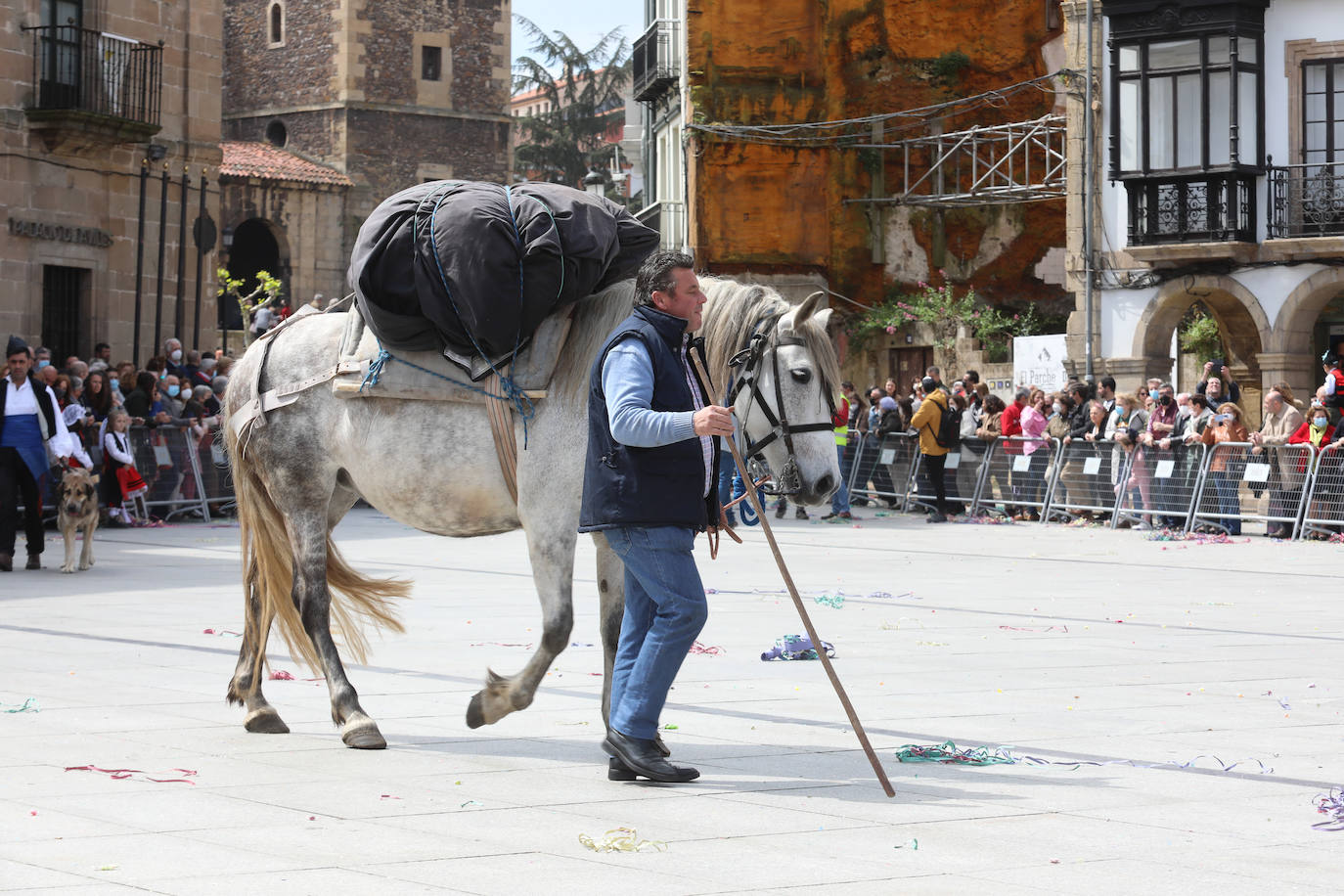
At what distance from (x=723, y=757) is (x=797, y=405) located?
1.41 metres

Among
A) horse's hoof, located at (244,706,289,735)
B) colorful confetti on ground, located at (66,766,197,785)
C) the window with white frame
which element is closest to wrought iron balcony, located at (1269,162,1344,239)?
the window with white frame

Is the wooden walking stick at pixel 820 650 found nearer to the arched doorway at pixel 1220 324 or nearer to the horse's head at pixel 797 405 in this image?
the horse's head at pixel 797 405

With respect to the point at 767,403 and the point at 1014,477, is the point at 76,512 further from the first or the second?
the point at 1014,477

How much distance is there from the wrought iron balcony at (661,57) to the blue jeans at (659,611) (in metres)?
36.3

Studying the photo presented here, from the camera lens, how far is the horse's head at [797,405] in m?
7.10

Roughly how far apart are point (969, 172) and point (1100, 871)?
37271mm

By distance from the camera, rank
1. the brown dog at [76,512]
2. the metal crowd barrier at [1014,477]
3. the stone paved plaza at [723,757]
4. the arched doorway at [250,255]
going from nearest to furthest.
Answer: the stone paved plaza at [723,757] → the brown dog at [76,512] → the metal crowd barrier at [1014,477] → the arched doorway at [250,255]

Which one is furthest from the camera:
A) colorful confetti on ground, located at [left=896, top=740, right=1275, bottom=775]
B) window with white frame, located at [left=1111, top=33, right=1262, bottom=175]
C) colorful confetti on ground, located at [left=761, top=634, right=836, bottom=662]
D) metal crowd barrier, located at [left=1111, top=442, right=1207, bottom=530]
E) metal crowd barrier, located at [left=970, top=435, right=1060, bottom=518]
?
window with white frame, located at [left=1111, top=33, right=1262, bottom=175]

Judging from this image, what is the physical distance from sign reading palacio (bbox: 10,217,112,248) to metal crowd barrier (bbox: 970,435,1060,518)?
48.9 feet

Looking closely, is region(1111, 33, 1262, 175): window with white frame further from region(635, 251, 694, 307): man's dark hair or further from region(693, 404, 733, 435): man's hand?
region(693, 404, 733, 435): man's hand

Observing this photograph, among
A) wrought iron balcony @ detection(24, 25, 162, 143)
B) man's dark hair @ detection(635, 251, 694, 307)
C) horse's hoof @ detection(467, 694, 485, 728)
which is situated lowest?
horse's hoof @ detection(467, 694, 485, 728)

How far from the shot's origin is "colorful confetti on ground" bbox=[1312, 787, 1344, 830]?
5879 mm

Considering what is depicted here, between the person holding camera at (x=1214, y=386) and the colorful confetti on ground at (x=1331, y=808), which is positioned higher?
the person holding camera at (x=1214, y=386)

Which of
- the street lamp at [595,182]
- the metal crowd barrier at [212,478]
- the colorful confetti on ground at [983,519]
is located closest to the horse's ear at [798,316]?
the metal crowd barrier at [212,478]
